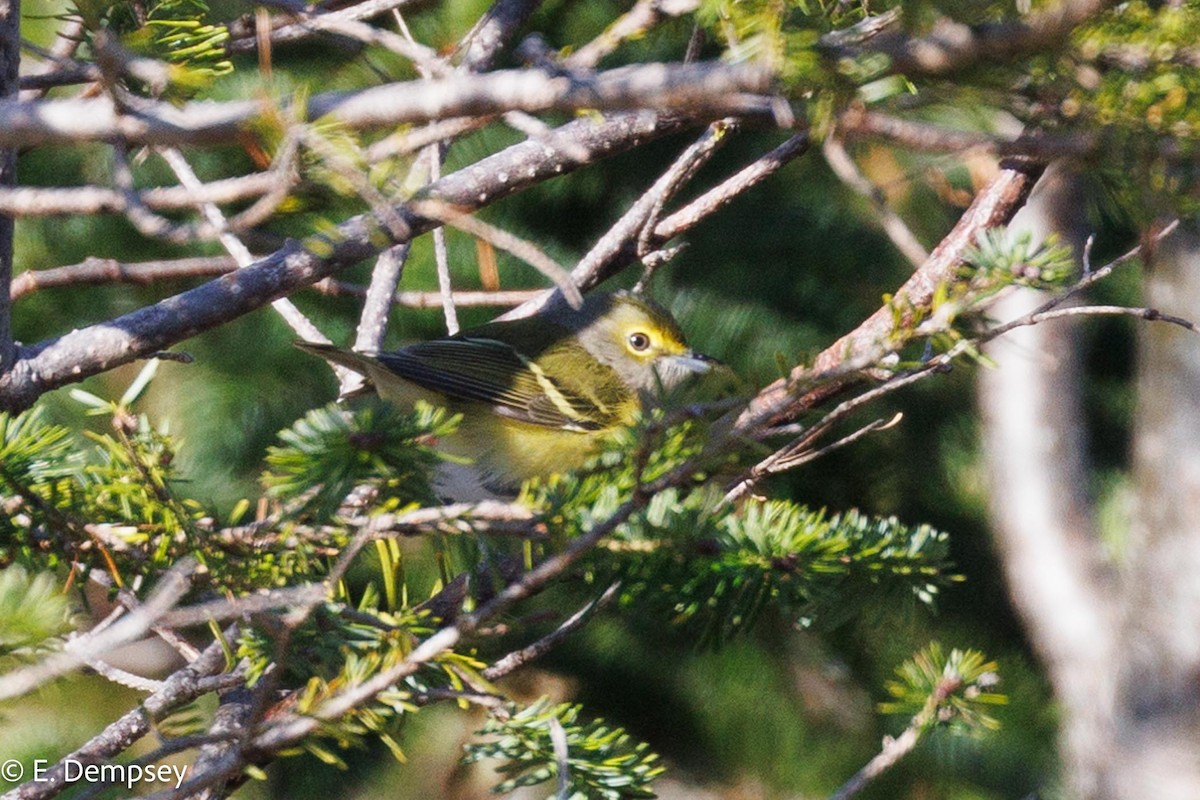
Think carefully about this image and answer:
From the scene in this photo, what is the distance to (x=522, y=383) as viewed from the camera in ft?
8.59

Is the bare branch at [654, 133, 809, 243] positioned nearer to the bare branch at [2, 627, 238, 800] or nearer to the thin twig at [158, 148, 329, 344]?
the thin twig at [158, 148, 329, 344]

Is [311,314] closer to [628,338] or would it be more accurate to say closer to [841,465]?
[628,338]

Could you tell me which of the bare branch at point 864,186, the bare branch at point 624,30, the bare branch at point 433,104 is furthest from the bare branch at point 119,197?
the bare branch at point 864,186

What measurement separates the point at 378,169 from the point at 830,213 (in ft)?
10.2

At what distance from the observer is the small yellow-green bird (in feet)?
8.20

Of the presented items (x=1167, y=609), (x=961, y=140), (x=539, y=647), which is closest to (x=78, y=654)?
(x=539, y=647)

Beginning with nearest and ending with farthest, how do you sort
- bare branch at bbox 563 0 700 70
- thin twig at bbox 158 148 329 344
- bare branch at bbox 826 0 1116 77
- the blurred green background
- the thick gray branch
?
bare branch at bbox 826 0 1116 77 → bare branch at bbox 563 0 700 70 → the thick gray branch → thin twig at bbox 158 148 329 344 → the blurred green background

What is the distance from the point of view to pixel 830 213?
4.08m

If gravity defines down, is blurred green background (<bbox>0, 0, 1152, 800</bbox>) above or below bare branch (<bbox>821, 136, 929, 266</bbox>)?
below

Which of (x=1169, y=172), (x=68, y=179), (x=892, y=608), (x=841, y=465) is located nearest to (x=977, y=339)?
(x=1169, y=172)

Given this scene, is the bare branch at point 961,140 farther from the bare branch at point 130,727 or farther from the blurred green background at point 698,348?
the blurred green background at point 698,348

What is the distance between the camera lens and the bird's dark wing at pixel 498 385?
251cm

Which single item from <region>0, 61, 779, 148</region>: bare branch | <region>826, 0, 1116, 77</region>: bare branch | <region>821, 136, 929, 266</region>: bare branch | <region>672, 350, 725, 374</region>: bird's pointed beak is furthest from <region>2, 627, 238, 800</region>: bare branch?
<region>672, 350, 725, 374</region>: bird's pointed beak

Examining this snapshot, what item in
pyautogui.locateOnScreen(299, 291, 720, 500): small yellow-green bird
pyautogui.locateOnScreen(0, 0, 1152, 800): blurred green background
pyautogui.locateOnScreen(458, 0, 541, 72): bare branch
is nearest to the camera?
pyautogui.locateOnScreen(458, 0, 541, 72): bare branch
